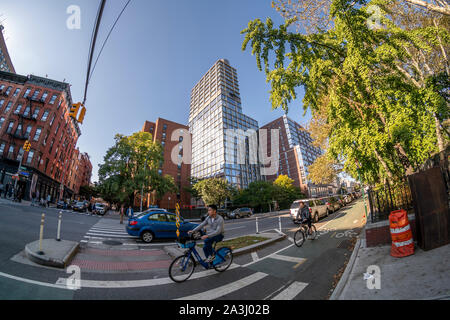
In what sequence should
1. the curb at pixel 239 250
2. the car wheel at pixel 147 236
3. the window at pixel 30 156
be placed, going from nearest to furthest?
the curb at pixel 239 250
the car wheel at pixel 147 236
the window at pixel 30 156

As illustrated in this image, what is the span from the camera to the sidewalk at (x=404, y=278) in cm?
293

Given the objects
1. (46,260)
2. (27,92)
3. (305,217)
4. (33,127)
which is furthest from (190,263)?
(27,92)

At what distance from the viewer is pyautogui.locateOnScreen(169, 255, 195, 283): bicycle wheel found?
4.25 metres

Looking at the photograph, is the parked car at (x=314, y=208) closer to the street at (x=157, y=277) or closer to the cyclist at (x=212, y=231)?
the street at (x=157, y=277)

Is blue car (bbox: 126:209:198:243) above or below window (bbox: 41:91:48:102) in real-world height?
below

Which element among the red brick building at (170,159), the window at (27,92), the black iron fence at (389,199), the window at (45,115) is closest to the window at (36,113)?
the window at (45,115)

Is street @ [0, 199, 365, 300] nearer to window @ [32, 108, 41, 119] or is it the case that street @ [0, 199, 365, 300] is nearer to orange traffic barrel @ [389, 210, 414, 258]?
orange traffic barrel @ [389, 210, 414, 258]

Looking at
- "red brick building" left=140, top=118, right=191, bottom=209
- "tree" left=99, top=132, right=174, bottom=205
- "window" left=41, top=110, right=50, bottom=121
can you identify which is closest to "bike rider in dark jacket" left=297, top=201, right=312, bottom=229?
"tree" left=99, top=132, right=174, bottom=205

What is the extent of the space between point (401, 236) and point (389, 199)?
9.30ft

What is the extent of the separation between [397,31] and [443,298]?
8547 millimetres

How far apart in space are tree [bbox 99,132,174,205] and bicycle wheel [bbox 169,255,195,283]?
27965mm

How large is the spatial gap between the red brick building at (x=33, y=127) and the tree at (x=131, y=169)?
1049cm

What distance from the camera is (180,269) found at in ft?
14.6

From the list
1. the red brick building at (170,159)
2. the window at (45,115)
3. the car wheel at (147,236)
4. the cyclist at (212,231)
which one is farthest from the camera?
the red brick building at (170,159)
